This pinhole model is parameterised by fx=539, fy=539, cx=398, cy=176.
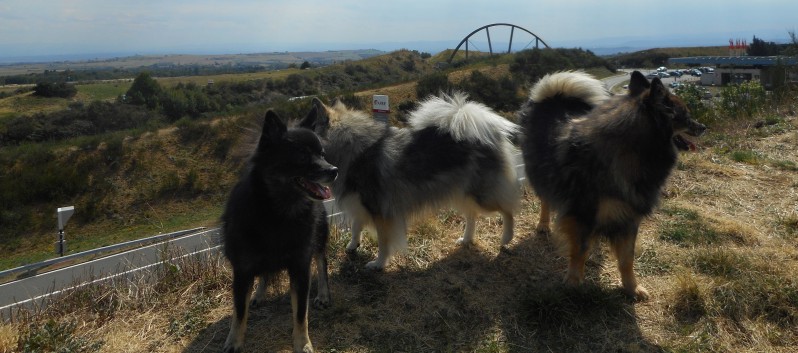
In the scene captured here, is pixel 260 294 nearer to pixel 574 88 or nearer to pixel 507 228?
pixel 507 228

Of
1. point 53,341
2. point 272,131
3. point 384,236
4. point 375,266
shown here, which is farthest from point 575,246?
point 53,341

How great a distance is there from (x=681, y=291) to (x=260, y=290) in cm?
343

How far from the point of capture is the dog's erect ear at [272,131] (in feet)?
11.4

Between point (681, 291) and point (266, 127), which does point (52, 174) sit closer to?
point (266, 127)

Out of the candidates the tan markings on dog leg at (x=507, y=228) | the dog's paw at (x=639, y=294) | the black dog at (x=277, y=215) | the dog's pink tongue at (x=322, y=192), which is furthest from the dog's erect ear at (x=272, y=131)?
the dog's paw at (x=639, y=294)

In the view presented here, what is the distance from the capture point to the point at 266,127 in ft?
11.4

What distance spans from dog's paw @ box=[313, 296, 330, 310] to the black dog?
63 cm

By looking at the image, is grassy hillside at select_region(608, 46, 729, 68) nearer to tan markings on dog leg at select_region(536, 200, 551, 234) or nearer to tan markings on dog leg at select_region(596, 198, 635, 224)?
tan markings on dog leg at select_region(536, 200, 551, 234)

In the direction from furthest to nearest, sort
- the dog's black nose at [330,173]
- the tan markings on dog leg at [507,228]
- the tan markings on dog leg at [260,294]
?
1. the tan markings on dog leg at [507,228]
2. the tan markings on dog leg at [260,294]
3. the dog's black nose at [330,173]

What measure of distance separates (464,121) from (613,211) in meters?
1.82

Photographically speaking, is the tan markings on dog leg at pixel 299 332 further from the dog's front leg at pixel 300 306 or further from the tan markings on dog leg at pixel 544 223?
the tan markings on dog leg at pixel 544 223

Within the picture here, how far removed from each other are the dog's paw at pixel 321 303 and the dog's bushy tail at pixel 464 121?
204 centimetres

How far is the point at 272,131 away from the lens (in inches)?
138

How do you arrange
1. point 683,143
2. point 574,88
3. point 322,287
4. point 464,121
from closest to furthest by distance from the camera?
1. point 683,143
2. point 322,287
3. point 464,121
4. point 574,88
